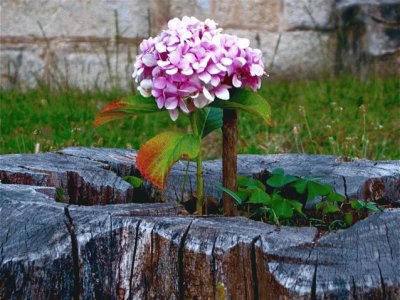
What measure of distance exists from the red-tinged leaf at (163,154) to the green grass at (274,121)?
1.45 m

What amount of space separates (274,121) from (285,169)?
187cm

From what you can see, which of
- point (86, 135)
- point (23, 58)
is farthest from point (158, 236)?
point (23, 58)

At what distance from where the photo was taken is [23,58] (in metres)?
5.05

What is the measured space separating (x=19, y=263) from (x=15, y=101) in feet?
9.90

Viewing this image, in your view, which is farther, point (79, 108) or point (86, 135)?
point (79, 108)

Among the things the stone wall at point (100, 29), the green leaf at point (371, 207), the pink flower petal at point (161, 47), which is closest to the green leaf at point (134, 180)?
the pink flower petal at point (161, 47)

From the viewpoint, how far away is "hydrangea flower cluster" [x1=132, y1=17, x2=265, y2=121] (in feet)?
6.43

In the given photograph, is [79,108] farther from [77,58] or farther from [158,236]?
[158,236]

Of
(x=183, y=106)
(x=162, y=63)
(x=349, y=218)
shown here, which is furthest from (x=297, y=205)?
(x=162, y=63)

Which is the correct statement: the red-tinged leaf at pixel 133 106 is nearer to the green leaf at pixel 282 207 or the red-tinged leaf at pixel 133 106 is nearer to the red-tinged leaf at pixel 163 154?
the red-tinged leaf at pixel 163 154

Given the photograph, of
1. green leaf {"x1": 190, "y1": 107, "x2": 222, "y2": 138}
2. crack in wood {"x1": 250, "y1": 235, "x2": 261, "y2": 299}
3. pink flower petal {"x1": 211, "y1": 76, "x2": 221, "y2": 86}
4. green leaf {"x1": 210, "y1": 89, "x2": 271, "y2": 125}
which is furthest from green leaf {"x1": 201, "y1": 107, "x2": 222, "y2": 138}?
crack in wood {"x1": 250, "y1": 235, "x2": 261, "y2": 299}

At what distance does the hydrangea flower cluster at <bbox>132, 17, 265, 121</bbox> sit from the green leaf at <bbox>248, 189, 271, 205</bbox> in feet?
0.93

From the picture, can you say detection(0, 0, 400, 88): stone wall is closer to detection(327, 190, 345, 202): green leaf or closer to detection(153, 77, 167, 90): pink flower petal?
detection(327, 190, 345, 202): green leaf

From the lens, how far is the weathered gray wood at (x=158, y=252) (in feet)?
5.76
